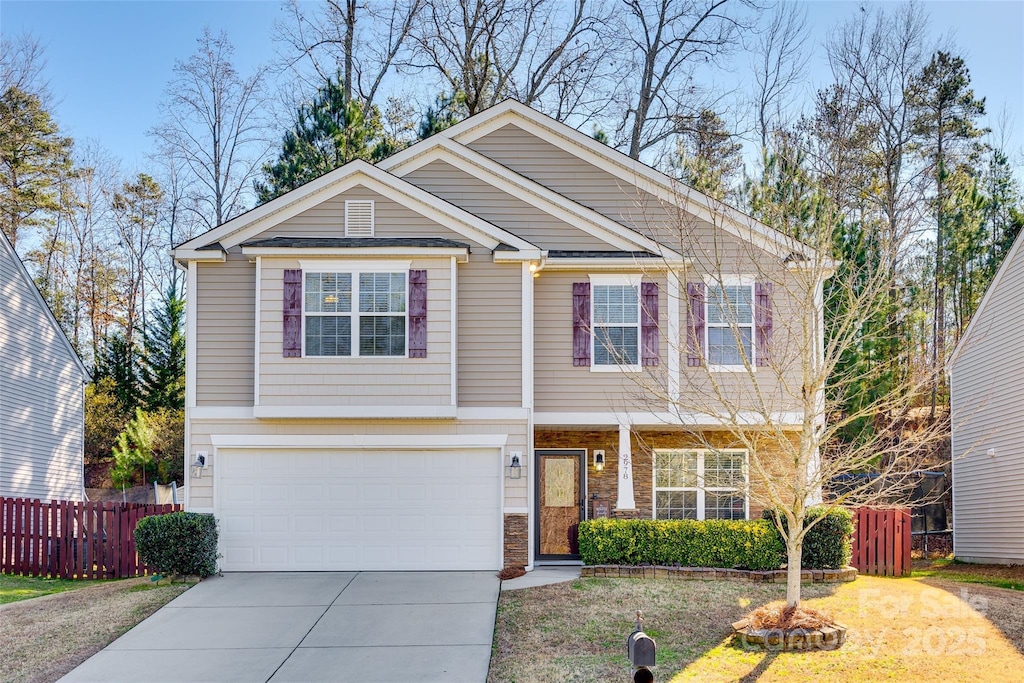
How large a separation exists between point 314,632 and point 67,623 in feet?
10.8

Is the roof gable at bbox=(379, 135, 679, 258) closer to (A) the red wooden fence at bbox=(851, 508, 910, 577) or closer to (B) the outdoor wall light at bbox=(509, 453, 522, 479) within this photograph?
(B) the outdoor wall light at bbox=(509, 453, 522, 479)

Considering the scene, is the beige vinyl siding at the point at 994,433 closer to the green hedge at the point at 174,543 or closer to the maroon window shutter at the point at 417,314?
the maroon window shutter at the point at 417,314

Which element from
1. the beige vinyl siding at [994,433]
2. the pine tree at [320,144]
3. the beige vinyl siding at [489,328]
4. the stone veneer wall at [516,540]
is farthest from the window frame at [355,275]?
the pine tree at [320,144]

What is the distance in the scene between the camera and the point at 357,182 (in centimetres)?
1447

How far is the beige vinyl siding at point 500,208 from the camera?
51.0ft

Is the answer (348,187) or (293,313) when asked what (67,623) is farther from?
(348,187)

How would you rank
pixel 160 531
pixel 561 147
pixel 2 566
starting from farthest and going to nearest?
pixel 561 147 < pixel 2 566 < pixel 160 531

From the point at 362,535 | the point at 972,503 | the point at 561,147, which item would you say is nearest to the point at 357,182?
the point at 561,147

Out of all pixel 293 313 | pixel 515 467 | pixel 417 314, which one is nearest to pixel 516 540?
pixel 515 467

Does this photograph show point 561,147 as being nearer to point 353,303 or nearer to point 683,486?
point 353,303

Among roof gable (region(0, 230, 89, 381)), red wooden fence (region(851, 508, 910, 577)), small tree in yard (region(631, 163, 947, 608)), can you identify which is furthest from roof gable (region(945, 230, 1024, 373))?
roof gable (region(0, 230, 89, 381))

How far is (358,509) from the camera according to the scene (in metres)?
14.2

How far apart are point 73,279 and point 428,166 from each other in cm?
2091

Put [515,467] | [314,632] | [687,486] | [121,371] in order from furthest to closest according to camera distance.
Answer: [121,371], [687,486], [515,467], [314,632]
